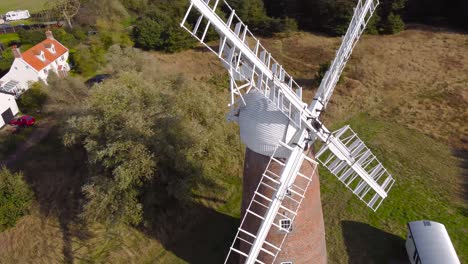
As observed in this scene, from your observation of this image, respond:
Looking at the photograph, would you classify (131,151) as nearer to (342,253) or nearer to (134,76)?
(134,76)

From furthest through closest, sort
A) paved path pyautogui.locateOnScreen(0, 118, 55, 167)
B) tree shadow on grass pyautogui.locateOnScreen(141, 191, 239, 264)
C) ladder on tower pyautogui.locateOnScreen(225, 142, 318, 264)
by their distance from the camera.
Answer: paved path pyautogui.locateOnScreen(0, 118, 55, 167), tree shadow on grass pyautogui.locateOnScreen(141, 191, 239, 264), ladder on tower pyautogui.locateOnScreen(225, 142, 318, 264)

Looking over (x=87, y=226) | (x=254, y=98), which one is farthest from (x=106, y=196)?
(x=254, y=98)

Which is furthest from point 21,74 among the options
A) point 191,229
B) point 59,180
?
point 191,229

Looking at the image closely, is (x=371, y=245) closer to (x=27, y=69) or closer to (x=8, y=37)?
(x=27, y=69)

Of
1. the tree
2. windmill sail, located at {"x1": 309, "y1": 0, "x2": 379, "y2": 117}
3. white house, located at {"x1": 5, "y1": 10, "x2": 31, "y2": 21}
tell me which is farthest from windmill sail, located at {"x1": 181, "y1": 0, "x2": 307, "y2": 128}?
white house, located at {"x1": 5, "y1": 10, "x2": 31, "y2": 21}

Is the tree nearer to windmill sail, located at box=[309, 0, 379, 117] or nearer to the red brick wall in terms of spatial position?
windmill sail, located at box=[309, 0, 379, 117]

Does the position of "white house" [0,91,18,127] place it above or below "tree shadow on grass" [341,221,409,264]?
below

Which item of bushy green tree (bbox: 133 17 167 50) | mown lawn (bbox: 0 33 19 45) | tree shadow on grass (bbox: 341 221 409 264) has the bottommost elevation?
mown lawn (bbox: 0 33 19 45)

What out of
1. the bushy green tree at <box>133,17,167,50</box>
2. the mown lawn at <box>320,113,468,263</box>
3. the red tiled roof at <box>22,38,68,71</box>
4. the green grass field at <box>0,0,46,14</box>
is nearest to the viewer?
the mown lawn at <box>320,113,468,263</box>

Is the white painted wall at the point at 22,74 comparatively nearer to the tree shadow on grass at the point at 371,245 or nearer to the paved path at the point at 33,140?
the paved path at the point at 33,140
